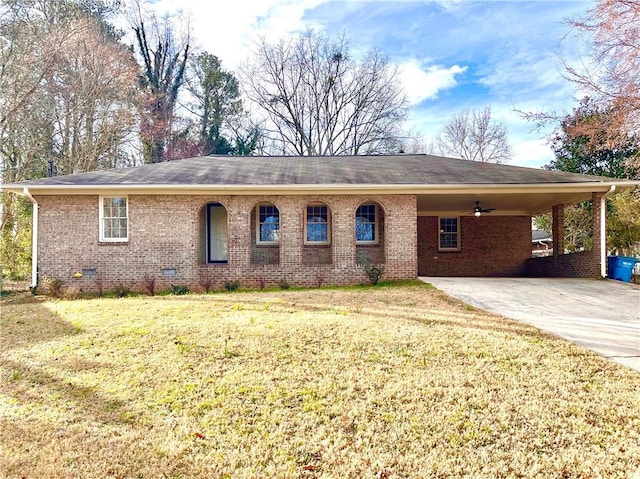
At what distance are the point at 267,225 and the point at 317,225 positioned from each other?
5.82 feet

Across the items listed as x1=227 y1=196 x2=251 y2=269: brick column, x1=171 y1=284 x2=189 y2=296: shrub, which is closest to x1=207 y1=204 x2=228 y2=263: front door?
x1=227 y1=196 x2=251 y2=269: brick column

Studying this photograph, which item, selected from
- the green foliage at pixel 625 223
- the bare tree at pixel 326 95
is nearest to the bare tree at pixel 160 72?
the bare tree at pixel 326 95

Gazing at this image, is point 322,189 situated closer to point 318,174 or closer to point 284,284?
point 318,174

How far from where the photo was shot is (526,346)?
548cm

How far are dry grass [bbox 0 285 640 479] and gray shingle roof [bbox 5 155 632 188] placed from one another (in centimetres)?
670

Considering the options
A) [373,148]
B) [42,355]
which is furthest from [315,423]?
[373,148]

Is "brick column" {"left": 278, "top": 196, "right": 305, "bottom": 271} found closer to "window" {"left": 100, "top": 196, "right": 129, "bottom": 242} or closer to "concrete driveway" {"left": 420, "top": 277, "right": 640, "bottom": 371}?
"concrete driveway" {"left": 420, "top": 277, "right": 640, "bottom": 371}

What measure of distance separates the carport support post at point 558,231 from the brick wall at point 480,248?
230 cm

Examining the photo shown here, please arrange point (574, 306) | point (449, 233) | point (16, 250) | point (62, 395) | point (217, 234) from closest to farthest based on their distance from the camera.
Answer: point (62, 395) < point (574, 306) < point (217, 234) < point (16, 250) < point (449, 233)

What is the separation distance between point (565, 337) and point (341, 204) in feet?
25.1

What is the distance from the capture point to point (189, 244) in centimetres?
1240

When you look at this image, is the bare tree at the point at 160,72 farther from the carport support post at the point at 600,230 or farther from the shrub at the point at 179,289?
the carport support post at the point at 600,230

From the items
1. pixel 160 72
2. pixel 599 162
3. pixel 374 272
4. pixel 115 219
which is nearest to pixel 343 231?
pixel 374 272

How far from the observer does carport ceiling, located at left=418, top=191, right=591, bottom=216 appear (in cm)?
1323
